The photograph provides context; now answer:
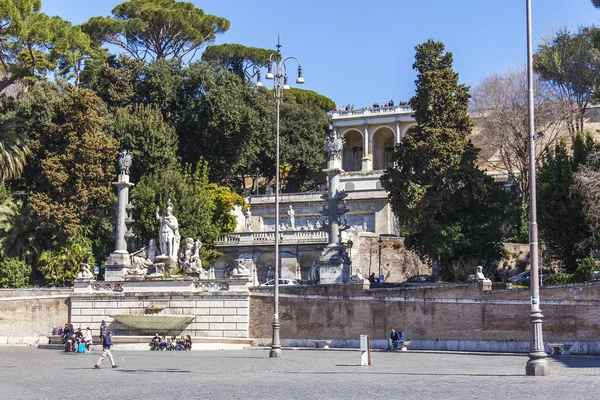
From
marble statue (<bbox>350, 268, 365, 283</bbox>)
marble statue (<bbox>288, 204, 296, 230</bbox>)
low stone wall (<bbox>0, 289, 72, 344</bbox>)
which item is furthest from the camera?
marble statue (<bbox>288, 204, 296, 230</bbox>)

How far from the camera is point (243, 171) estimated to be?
60.9 m

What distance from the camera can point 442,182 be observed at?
1548 inches

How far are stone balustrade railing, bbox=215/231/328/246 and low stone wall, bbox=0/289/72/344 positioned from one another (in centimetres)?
1045

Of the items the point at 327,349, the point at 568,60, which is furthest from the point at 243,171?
the point at 327,349

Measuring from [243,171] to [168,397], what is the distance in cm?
4484

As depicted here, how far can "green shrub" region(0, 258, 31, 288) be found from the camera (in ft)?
143

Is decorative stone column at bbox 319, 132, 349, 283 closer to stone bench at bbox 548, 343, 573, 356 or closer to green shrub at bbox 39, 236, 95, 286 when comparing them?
stone bench at bbox 548, 343, 573, 356

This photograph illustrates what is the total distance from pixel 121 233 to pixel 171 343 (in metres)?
8.51

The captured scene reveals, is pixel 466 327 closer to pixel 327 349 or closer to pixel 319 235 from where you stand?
pixel 327 349

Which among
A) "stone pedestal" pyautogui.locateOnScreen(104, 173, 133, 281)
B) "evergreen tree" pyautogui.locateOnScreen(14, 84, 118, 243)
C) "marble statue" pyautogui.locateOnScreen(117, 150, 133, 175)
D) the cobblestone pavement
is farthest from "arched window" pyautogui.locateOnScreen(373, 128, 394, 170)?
→ the cobblestone pavement

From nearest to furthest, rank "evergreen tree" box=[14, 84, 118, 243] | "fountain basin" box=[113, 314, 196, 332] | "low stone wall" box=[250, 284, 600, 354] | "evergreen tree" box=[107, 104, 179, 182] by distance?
1. "low stone wall" box=[250, 284, 600, 354]
2. "fountain basin" box=[113, 314, 196, 332]
3. "evergreen tree" box=[14, 84, 118, 243]
4. "evergreen tree" box=[107, 104, 179, 182]

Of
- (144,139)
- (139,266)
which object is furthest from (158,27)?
(139,266)

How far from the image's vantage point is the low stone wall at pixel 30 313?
40.7 metres

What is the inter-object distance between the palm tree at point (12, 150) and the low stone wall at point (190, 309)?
9.00 m
